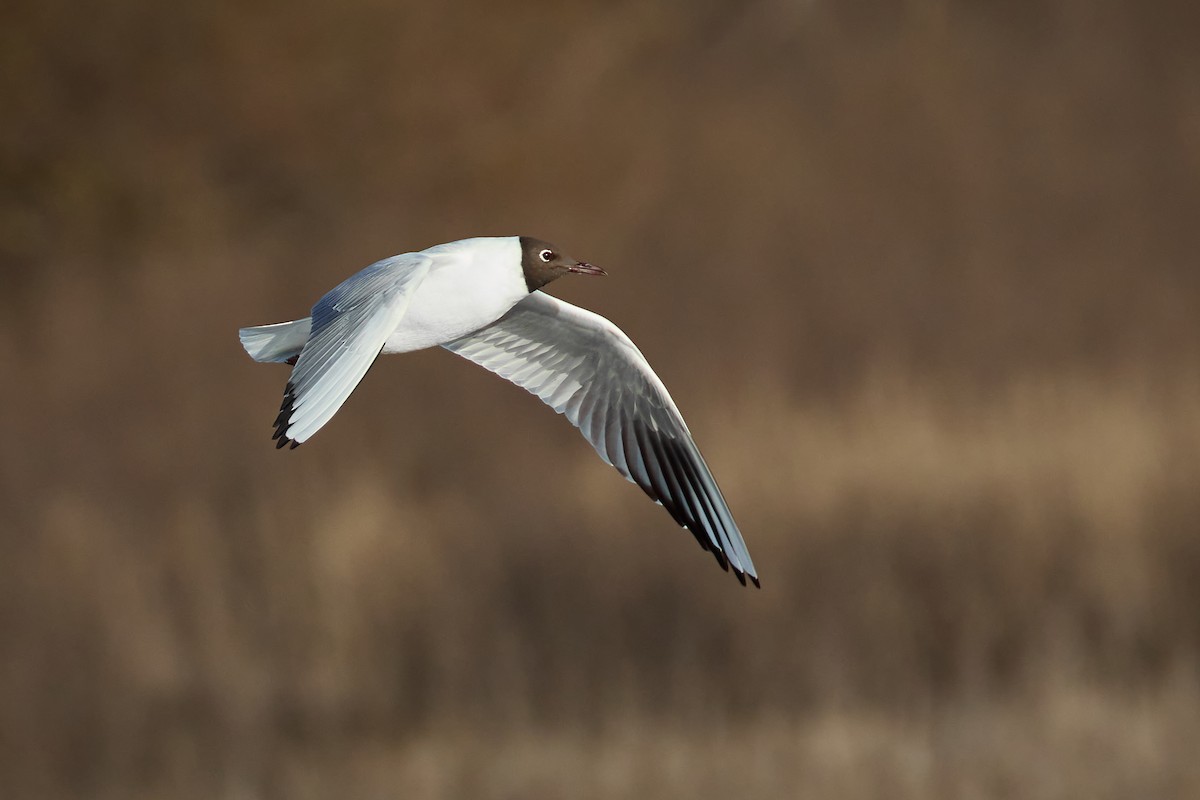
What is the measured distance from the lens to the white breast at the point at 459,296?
2168 millimetres

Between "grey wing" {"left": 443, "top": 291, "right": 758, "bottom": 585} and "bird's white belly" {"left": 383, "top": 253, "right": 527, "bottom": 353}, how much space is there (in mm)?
431

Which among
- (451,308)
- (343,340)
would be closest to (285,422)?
(343,340)

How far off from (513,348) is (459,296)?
2.10ft

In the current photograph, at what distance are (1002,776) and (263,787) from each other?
2086mm

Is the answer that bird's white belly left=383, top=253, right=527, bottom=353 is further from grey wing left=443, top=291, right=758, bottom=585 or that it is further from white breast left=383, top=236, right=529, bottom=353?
grey wing left=443, top=291, right=758, bottom=585

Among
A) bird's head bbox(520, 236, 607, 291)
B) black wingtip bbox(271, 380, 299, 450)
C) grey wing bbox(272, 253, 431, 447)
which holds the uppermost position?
bird's head bbox(520, 236, 607, 291)

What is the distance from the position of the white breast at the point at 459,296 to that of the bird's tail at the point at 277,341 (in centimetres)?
25

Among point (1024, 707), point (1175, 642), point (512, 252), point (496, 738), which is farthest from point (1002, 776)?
point (512, 252)

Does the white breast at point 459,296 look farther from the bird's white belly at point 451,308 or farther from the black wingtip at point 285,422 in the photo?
the black wingtip at point 285,422

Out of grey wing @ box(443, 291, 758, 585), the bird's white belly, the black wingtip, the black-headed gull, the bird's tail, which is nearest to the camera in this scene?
the black wingtip

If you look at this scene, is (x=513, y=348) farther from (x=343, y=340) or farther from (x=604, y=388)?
(x=343, y=340)

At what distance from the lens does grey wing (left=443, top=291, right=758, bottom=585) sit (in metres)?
2.67

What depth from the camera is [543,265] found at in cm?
224

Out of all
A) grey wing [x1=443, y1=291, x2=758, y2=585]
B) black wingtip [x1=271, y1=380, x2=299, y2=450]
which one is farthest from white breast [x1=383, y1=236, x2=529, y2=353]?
grey wing [x1=443, y1=291, x2=758, y2=585]
